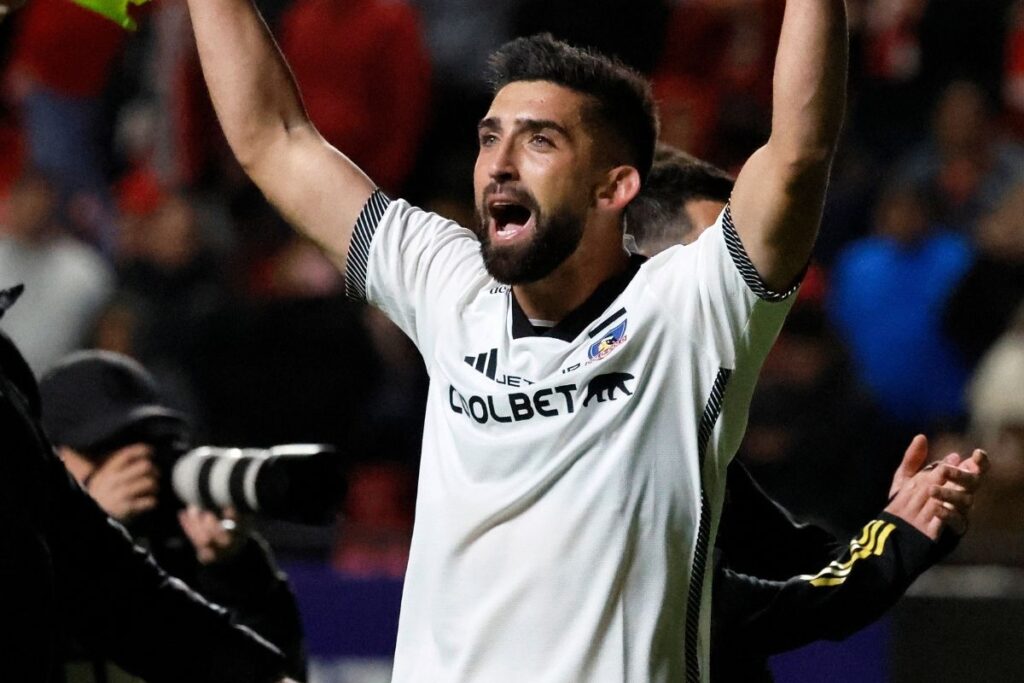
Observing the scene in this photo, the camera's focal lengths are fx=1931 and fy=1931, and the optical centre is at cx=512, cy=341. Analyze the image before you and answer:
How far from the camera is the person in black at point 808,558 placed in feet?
10.3

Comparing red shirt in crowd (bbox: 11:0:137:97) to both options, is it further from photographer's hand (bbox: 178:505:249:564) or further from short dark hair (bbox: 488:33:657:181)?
short dark hair (bbox: 488:33:657:181)

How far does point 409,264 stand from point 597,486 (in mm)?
575

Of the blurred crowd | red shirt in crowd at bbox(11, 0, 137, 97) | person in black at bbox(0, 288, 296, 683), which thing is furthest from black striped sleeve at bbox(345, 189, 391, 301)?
red shirt in crowd at bbox(11, 0, 137, 97)

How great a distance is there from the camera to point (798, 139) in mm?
2758

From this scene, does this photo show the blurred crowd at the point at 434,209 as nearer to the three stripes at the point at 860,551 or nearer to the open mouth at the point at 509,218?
the three stripes at the point at 860,551

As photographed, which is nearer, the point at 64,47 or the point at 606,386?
the point at 606,386

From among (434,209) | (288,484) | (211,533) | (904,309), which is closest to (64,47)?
(434,209)

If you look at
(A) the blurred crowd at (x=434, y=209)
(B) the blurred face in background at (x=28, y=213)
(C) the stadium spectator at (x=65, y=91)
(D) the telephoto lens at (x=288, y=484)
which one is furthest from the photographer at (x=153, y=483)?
(C) the stadium spectator at (x=65, y=91)

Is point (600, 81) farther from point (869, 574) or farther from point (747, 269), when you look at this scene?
point (869, 574)

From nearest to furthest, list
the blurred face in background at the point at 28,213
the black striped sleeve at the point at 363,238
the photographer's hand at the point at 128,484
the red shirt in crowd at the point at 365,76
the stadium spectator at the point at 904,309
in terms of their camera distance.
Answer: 1. the black striped sleeve at the point at 363,238
2. the photographer's hand at the point at 128,484
3. the stadium spectator at the point at 904,309
4. the blurred face in background at the point at 28,213
5. the red shirt in crowd at the point at 365,76

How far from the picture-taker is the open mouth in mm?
3023

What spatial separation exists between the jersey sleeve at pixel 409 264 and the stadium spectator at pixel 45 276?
502 cm

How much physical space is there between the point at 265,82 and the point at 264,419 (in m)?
4.48

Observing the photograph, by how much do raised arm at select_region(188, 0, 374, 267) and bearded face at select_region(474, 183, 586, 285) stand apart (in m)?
0.28
